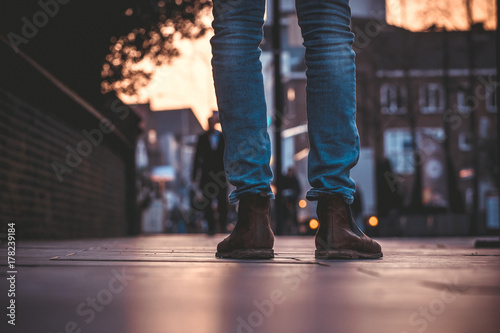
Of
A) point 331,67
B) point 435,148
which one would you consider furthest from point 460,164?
point 331,67

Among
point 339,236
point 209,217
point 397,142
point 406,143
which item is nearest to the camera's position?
point 339,236

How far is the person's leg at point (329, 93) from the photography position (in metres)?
2.89

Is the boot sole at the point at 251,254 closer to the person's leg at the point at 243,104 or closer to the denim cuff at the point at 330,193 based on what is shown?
the person's leg at the point at 243,104

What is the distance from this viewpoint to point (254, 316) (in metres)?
1.17

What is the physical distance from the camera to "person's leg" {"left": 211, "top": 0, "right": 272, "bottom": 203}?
2.84 m

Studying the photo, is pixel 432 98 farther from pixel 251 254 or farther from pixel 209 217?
pixel 251 254

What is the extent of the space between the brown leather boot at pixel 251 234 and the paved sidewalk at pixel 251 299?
0.70 meters

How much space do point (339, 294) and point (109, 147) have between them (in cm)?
1056

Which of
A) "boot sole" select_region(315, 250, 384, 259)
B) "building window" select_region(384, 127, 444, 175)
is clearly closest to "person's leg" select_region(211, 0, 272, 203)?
"boot sole" select_region(315, 250, 384, 259)

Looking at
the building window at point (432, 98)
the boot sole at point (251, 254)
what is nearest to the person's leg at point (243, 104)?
the boot sole at point (251, 254)

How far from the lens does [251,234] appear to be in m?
2.73

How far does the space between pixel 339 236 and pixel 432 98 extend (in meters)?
54.7

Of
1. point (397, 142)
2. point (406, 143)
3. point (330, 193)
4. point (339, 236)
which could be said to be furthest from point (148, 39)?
point (406, 143)

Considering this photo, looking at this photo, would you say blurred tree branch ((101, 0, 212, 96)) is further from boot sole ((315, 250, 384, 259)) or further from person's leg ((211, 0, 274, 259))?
boot sole ((315, 250, 384, 259))
